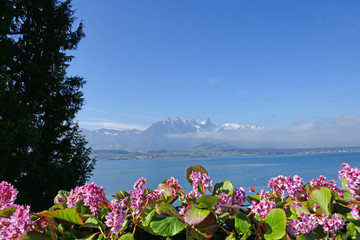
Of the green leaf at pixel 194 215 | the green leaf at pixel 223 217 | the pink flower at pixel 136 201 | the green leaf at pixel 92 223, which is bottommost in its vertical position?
the green leaf at pixel 92 223

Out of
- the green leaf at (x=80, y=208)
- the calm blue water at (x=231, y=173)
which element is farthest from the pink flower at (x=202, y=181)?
the calm blue water at (x=231, y=173)

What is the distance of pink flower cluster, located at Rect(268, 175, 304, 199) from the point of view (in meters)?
1.20

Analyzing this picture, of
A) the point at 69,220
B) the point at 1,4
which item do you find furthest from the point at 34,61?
the point at 69,220

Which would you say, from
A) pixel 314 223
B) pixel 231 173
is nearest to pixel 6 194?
pixel 314 223

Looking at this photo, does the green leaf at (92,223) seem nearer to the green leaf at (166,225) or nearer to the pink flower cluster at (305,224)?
the green leaf at (166,225)

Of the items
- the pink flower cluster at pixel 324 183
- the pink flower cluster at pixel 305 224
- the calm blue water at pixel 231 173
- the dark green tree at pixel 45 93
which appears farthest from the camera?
the calm blue water at pixel 231 173

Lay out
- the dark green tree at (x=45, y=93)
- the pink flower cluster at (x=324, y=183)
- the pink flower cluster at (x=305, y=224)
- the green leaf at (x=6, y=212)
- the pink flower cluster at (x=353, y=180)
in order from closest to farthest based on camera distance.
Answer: the pink flower cluster at (x=305, y=224), the pink flower cluster at (x=353, y=180), the green leaf at (x=6, y=212), the pink flower cluster at (x=324, y=183), the dark green tree at (x=45, y=93)

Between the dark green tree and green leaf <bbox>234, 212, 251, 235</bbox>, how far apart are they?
927 centimetres

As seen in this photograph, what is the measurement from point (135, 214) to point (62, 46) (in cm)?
1154

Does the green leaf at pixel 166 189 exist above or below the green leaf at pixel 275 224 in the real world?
above

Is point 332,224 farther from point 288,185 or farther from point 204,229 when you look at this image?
point 204,229

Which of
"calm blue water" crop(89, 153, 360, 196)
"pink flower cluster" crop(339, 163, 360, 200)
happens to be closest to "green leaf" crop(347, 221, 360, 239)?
"pink flower cluster" crop(339, 163, 360, 200)

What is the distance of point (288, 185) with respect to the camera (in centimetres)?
120

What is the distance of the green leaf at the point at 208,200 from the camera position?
1.03 meters
